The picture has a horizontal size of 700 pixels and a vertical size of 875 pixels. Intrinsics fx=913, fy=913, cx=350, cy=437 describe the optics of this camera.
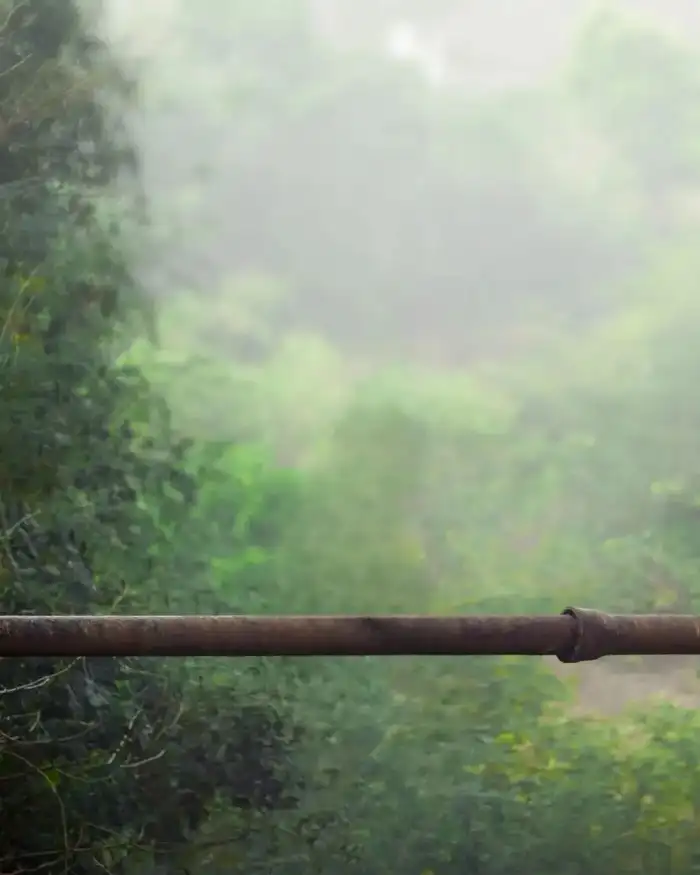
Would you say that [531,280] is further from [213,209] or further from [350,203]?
[213,209]

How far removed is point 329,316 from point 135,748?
601 millimetres

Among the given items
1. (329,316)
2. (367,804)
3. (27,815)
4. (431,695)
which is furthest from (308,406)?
(27,815)

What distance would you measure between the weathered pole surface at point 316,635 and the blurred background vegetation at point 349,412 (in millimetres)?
445

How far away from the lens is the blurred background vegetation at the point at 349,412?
1.12 metres

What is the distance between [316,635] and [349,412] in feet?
1.80

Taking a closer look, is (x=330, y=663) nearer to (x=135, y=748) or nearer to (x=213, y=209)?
(x=135, y=748)

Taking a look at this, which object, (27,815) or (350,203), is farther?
(350,203)

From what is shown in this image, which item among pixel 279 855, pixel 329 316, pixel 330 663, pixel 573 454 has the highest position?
pixel 329 316

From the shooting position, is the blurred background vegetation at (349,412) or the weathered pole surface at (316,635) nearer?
the weathered pole surface at (316,635)

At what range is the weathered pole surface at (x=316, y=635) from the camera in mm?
685

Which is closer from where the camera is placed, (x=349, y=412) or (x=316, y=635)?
(x=316, y=635)

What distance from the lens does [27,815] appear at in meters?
1.12

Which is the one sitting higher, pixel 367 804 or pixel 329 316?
pixel 329 316

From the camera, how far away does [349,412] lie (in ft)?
3.93
